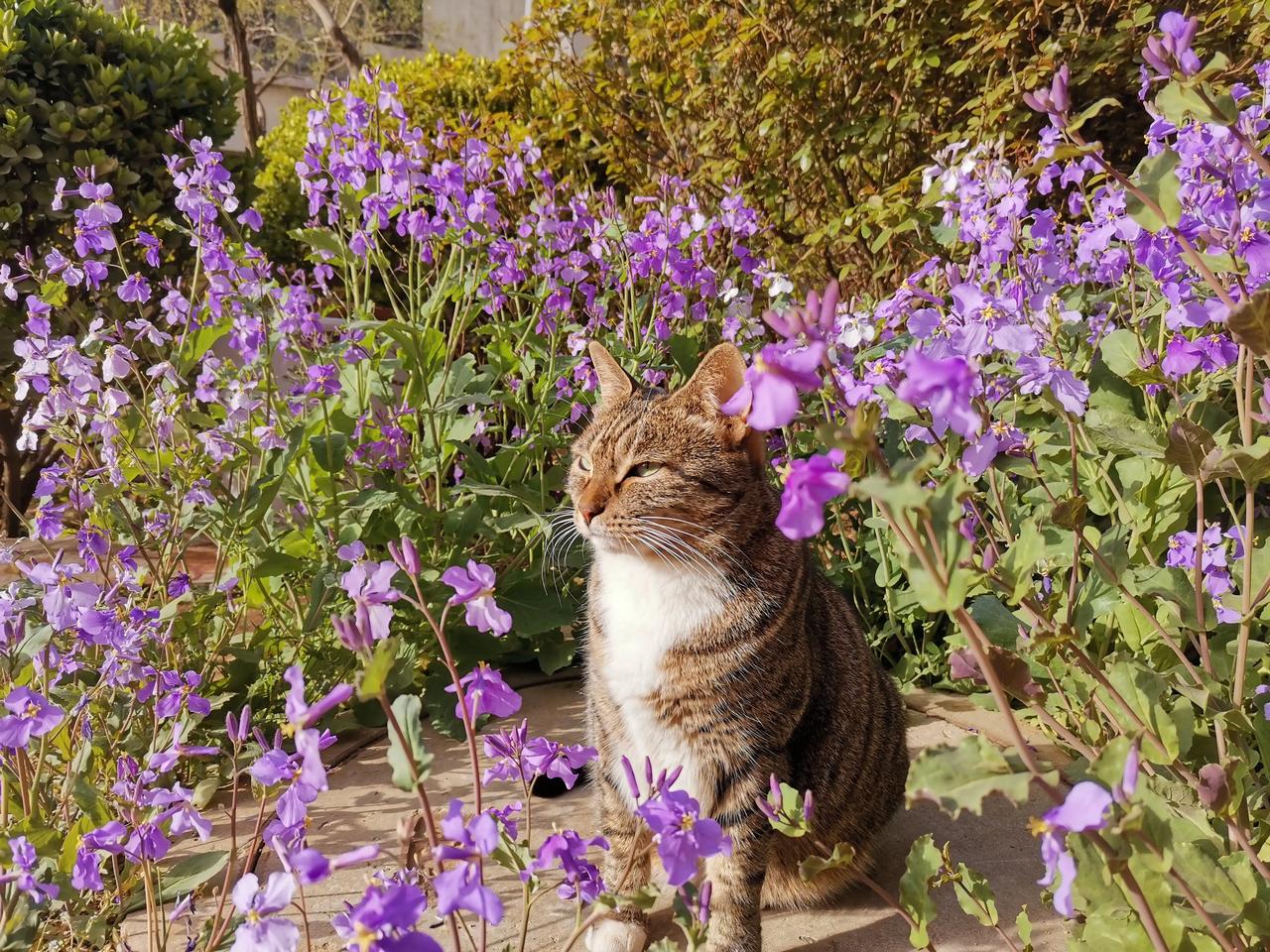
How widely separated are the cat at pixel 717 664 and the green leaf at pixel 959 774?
105 cm

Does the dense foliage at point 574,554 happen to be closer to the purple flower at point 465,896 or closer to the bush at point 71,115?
the purple flower at point 465,896

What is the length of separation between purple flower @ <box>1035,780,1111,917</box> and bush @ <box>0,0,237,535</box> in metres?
4.16

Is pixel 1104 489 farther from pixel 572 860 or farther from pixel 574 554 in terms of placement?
pixel 572 860

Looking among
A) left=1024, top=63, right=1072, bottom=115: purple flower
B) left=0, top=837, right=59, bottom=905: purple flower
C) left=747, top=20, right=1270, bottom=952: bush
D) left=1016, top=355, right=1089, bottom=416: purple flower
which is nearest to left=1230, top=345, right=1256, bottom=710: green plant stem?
left=747, top=20, right=1270, bottom=952: bush

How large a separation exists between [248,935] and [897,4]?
460 centimetres

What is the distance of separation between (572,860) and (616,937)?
0.99 m

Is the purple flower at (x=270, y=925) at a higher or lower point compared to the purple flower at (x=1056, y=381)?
lower

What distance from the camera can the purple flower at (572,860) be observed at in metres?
1.02

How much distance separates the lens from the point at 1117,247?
2.26m

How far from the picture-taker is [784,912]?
6.93ft

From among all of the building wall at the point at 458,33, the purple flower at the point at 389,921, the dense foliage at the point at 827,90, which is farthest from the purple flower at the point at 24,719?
the building wall at the point at 458,33

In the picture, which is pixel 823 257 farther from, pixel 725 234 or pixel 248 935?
pixel 248 935

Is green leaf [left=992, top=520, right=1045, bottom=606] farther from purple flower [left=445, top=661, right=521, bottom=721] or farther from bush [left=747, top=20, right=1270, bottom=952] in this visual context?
purple flower [left=445, top=661, right=521, bottom=721]

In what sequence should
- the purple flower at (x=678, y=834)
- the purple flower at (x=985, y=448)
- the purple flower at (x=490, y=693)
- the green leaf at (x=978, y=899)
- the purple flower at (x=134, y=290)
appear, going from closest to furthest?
1. the purple flower at (x=678, y=834)
2. the purple flower at (x=490, y=693)
3. the green leaf at (x=978, y=899)
4. the purple flower at (x=985, y=448)
5. the purple flower at (x=134, y=290)
